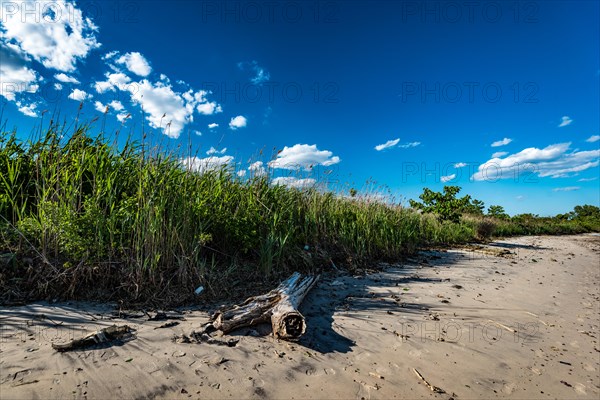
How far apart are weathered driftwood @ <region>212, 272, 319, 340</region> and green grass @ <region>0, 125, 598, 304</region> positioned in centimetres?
91

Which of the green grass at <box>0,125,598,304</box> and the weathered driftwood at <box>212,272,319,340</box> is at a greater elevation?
the green grass at <box>0,125,598,304</box>

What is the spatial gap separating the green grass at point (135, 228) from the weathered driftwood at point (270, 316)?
0.91 meters

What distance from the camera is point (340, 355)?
2.61m

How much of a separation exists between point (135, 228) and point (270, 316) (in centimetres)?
205

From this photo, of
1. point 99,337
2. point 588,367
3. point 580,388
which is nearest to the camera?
point 99,337

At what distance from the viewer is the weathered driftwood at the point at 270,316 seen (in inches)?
110

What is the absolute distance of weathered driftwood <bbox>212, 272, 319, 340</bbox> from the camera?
9.15ft

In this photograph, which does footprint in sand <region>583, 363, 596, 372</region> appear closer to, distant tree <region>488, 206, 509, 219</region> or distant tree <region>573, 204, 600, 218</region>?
distant tree <region>488, 206, 509, 219</region>

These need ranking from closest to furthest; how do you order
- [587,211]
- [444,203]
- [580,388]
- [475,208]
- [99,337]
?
[99,337] < [580,388] < [444,203] < [475,208] < [587,211]

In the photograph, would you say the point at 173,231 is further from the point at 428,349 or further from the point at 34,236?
the point at 428,349

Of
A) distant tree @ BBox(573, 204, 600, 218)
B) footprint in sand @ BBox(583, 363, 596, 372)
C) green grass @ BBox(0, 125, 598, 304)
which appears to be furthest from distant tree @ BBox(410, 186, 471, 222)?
distant tree @ BBox(573, 204, 600, 218)

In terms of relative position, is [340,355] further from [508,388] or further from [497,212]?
[497,212]

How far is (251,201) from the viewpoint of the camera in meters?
5.61

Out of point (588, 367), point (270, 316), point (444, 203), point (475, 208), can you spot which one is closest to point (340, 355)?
point (270, 316)
